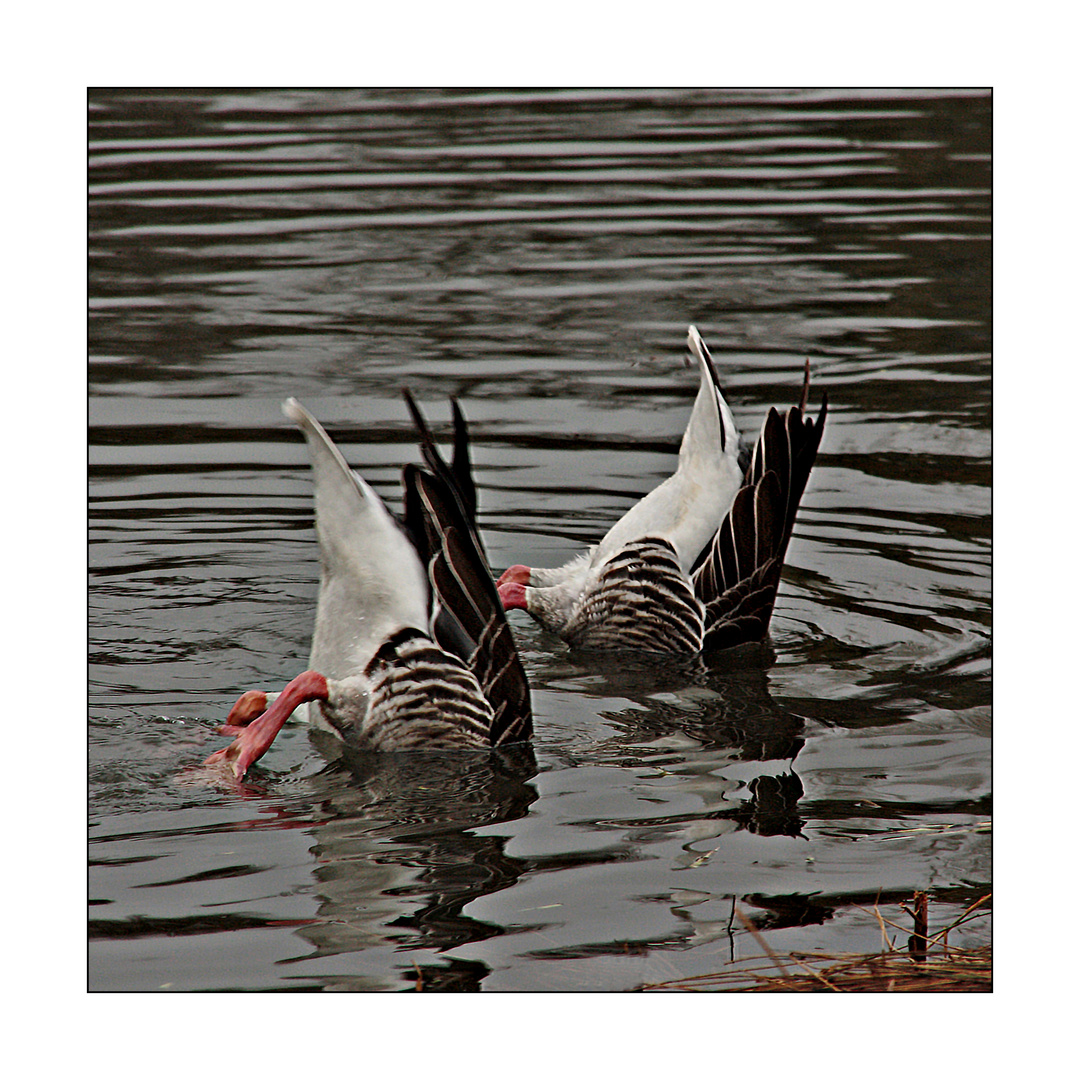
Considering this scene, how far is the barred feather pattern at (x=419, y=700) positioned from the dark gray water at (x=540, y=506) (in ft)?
0.45

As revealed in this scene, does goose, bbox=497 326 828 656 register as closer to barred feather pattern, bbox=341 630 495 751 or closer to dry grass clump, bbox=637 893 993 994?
barred feather pattern, bbox=341 630 495 751

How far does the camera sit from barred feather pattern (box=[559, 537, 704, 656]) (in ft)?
25.2

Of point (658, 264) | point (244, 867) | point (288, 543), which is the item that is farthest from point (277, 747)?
point (658, 264)

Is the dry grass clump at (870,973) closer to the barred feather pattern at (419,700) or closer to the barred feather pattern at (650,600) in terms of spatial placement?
the barred feather pattern at (419,700)

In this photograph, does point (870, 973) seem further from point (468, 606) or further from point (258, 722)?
point (258, 722)

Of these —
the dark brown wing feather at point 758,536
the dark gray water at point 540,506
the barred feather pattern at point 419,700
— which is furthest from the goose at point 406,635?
the dark brown wing feather at point 758,536

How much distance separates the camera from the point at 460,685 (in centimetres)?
626

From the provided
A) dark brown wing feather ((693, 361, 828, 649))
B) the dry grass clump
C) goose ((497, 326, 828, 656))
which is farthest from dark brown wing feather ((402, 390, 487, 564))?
the dry grass clump

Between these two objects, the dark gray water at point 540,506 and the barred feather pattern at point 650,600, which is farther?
the barred feather pattern at point 650,600

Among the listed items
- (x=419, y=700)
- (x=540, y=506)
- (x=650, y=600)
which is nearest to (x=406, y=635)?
(x=419, y=700)

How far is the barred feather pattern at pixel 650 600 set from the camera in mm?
7672

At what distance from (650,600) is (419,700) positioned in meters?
1.90

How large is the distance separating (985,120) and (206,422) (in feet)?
43.7

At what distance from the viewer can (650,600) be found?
7691 mm
